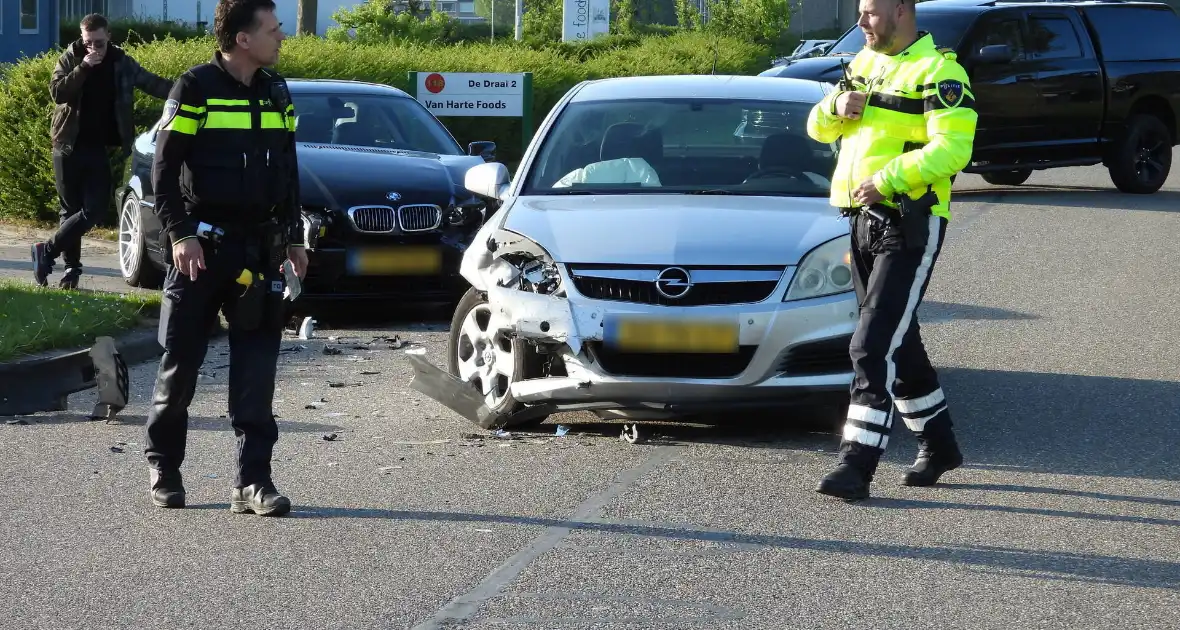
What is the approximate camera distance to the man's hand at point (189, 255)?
5535mm

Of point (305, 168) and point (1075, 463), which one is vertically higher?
point (305, 168)

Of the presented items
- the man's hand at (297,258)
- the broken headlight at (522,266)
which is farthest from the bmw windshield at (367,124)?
the man's hand at (297,258)

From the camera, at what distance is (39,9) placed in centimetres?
4366

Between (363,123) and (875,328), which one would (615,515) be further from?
(363,123)

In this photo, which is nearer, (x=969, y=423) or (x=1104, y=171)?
(x=969, y=423)

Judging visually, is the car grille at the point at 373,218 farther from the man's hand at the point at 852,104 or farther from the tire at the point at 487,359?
the man's hand at the point at 852,104

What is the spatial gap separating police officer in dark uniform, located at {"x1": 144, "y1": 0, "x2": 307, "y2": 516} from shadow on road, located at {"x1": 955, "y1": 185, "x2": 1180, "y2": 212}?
1336 cm

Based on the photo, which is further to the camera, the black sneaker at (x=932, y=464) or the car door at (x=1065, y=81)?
the car door at (x=1065, y=81)

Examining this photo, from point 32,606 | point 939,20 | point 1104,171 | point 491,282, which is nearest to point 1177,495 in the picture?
point 491,282

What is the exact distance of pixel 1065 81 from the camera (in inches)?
701

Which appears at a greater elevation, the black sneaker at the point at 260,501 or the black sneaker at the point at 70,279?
the black sneaker at the point at 260,501

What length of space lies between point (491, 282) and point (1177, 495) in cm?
288

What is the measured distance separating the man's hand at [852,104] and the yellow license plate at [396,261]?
4.69m

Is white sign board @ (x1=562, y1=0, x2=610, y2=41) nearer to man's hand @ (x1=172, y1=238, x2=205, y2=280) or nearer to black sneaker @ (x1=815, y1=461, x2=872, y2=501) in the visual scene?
black sneaker @ (x1=815, y1=461, x2=872, y2=501)
